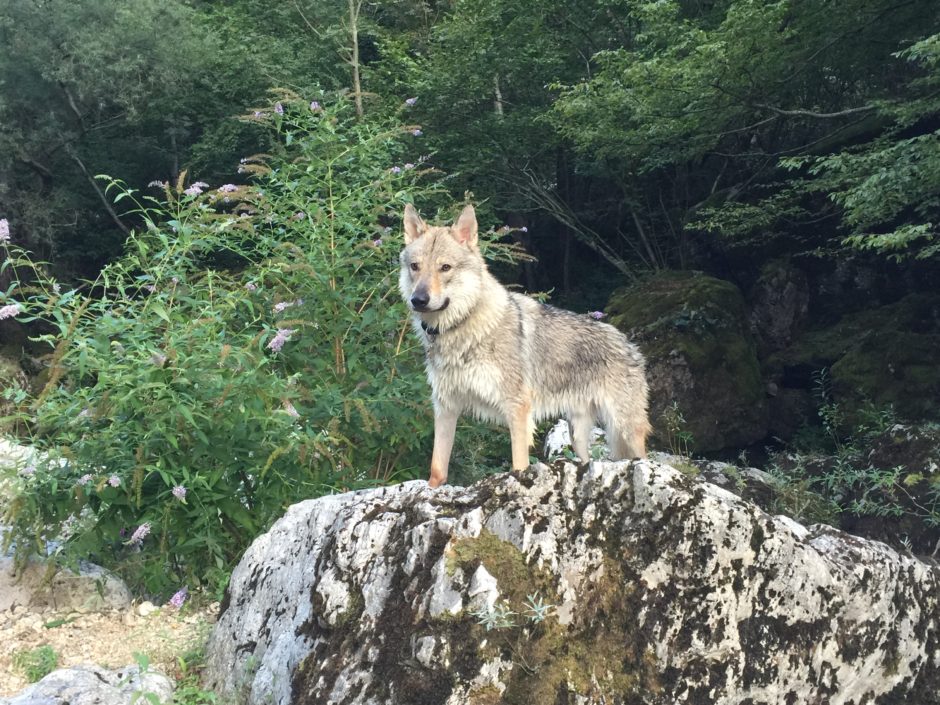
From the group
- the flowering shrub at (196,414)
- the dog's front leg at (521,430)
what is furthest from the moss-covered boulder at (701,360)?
the dog's front leg at (521,430)

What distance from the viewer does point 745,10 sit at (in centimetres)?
1155

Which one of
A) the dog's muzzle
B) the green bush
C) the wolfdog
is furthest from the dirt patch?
the dog's muzzle

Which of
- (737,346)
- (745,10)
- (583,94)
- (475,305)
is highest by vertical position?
(745,10)

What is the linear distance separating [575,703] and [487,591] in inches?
21.5

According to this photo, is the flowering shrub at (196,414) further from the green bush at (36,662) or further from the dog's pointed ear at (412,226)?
the dog's pointed ear at (412,226)

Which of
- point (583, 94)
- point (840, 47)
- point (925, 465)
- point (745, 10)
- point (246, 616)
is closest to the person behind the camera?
point (246, 616)

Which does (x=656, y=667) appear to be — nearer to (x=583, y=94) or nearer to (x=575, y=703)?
(x=575, y=703)

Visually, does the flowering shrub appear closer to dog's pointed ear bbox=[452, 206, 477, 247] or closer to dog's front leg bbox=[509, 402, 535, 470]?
dog's front leg bbox=[509, 402, 535, 470]

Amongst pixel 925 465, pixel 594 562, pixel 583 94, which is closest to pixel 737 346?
pixel 925 465

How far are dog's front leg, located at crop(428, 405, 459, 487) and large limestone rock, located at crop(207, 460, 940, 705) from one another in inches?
28.7

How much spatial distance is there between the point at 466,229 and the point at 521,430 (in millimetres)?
1272

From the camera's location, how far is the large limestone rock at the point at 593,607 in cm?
345

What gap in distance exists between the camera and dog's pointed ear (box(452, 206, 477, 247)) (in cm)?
525

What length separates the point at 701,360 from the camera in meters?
11.6
